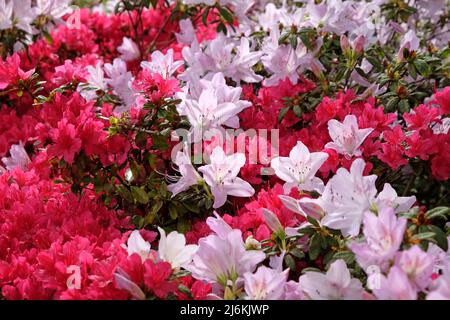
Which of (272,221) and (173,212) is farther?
(173,212)

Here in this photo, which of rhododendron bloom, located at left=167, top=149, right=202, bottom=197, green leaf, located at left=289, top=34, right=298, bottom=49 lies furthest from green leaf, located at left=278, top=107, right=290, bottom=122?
rhododendron bloom, located at left=167, top=149, right=202, bottom=197

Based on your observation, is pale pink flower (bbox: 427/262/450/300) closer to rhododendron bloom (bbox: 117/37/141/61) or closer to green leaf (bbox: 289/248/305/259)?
green leaf (bbox: 289/248/305/259)

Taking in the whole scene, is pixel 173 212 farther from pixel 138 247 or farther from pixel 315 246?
pixel 315 246

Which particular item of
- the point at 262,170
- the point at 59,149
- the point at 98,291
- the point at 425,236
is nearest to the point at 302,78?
the point at 262,170

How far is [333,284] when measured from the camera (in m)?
1.41

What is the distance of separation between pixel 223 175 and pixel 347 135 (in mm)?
416

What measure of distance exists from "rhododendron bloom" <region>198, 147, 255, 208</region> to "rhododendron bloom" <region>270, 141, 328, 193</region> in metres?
0.11

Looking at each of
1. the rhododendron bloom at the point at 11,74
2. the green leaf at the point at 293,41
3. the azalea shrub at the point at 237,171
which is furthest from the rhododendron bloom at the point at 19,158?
the green leaf at the point at 293,41

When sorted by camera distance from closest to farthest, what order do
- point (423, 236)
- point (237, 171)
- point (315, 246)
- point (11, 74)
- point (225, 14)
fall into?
1. point (423, 236)
2. point (315, 246)
3. point (237, 171)
4. point (11, 74)
5. point (225, 14)

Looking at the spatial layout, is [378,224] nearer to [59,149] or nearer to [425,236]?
[425,236]

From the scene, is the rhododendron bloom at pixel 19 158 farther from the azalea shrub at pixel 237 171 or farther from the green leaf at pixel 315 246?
the green leaf at pixel 315 246

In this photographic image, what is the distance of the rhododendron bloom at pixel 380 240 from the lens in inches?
50.9

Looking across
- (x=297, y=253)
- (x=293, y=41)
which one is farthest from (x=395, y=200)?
(x=293, y=41)
